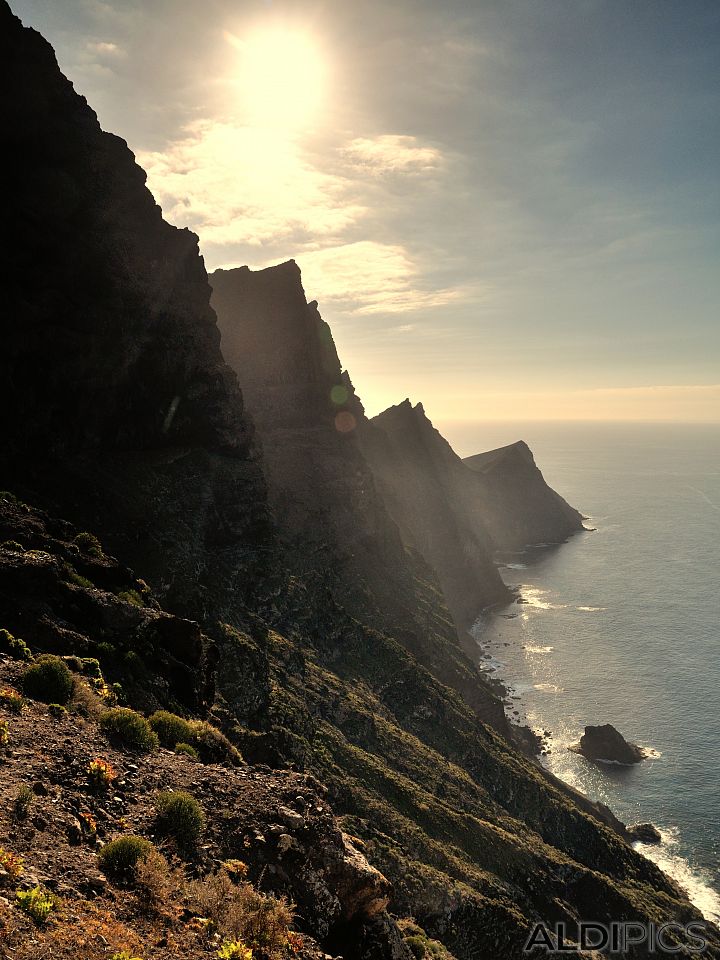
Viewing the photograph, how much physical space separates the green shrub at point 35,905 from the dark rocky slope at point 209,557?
19.9 meters

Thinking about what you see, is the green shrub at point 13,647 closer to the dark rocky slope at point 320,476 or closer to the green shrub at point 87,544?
the green shrub at point 87,544

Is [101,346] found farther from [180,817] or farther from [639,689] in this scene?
[639,689]

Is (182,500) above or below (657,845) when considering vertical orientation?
above

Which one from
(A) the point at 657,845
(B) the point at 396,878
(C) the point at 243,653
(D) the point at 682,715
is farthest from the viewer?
(D) the point at 682,715

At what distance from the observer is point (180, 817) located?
58.8 feet

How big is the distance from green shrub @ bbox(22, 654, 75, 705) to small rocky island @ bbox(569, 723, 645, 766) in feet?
364

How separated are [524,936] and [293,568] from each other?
2078 inches

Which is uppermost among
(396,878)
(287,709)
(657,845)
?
(287,709)

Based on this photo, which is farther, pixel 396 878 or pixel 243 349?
pixel 243 349

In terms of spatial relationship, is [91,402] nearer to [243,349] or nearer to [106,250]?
[106,250]

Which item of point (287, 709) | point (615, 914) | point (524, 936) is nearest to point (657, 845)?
point (615, 914)

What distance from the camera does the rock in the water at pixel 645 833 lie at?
85.6m

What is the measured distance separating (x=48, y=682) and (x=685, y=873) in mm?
99012

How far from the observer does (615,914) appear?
2426 inches
